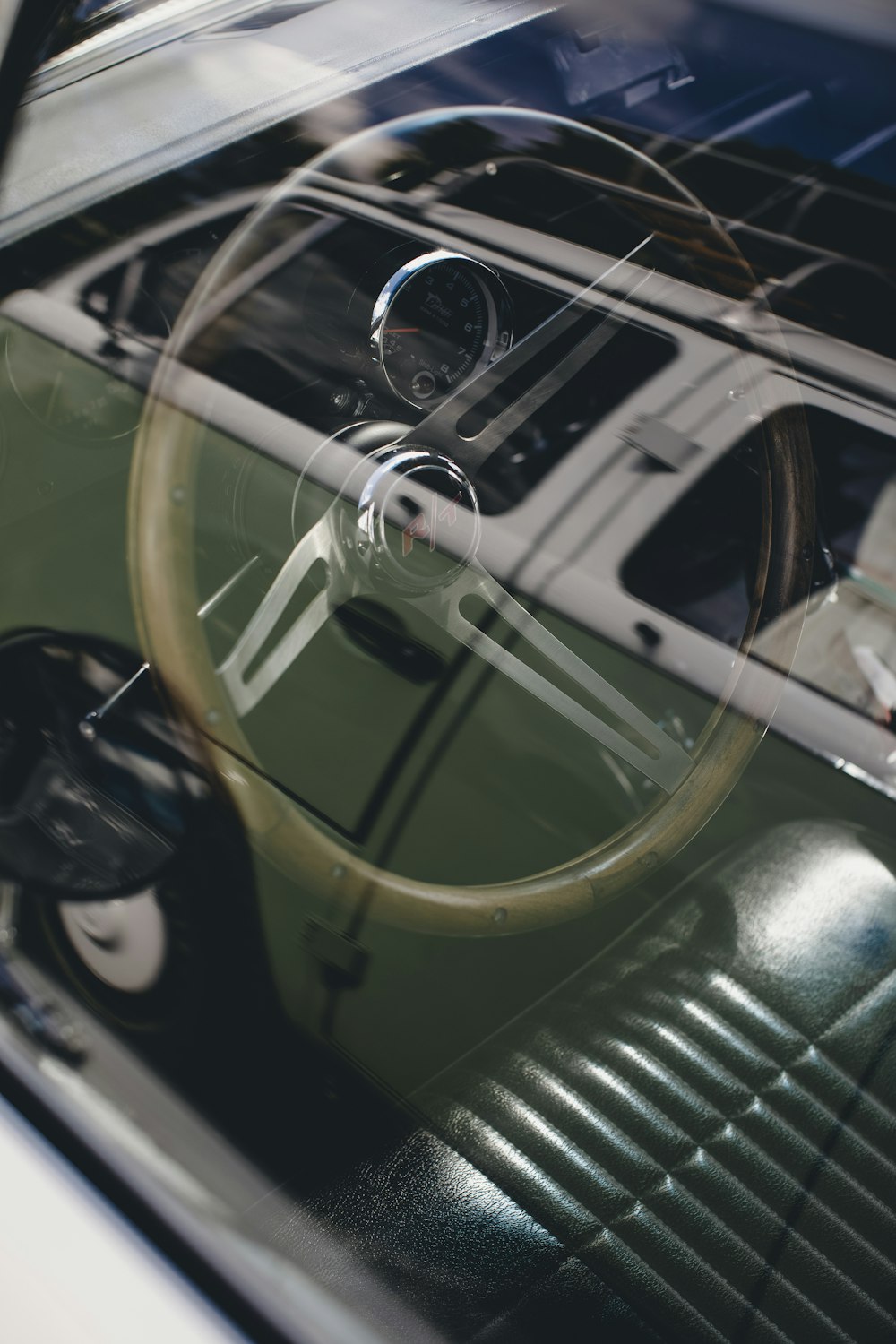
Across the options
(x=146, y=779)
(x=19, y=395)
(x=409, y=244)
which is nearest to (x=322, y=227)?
(x=409, y=244)

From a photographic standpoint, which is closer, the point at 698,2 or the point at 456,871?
the point at 456,871

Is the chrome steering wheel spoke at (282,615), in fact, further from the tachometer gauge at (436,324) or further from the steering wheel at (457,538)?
the tachometer gauge at (436,324)

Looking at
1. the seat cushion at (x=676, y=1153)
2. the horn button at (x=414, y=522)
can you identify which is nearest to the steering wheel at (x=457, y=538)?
the horn button at (x=414, y=522)

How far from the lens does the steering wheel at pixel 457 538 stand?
1.09m

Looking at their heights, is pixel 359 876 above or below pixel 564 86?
below

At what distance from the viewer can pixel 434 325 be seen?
3.80 feet

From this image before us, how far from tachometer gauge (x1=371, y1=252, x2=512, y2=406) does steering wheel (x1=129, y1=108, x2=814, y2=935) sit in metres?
0.03

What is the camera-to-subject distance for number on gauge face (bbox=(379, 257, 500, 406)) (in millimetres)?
1146

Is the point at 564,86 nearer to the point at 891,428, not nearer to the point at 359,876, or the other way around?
the point at 891,428

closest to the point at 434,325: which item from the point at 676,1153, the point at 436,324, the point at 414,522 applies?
the point at 436,324

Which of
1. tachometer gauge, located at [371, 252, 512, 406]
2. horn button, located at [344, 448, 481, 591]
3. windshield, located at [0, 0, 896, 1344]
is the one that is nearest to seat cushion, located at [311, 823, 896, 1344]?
windshield, located at [0, 0, 896, 1344]

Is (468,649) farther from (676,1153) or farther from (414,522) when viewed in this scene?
(676,1153)

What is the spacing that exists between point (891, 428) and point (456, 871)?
0.67 m

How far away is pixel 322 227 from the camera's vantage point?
123cm
